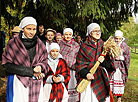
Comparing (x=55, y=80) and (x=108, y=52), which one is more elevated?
(x=108, y=52)

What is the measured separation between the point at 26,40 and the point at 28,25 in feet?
0.84

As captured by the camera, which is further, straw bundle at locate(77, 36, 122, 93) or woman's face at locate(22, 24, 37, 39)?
straw bundle at locate(77, 36, 122, 93)

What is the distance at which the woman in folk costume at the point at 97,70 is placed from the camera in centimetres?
426

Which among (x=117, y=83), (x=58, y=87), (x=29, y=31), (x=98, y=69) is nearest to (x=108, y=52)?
(x=98, y=69)

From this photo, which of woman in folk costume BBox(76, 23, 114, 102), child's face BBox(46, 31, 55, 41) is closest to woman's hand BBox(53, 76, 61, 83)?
woman in folk costume BBox(76, 23, 114, 102)

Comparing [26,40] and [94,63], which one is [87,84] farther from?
[26,40]

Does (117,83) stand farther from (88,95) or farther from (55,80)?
(55,80)

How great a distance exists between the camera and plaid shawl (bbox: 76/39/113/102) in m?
A: 4.27

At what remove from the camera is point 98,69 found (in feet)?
14.2

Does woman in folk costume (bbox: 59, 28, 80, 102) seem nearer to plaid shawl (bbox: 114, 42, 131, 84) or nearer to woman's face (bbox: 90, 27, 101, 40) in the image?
plaid shawl (bbox: 114, 42, 131, 84)

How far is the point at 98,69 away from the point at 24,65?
154cm

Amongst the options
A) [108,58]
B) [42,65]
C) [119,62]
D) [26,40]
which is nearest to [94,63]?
[108,58]

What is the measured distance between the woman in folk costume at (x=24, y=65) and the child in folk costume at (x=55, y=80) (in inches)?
37.5

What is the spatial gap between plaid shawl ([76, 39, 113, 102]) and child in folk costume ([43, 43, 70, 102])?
0.49 metres
